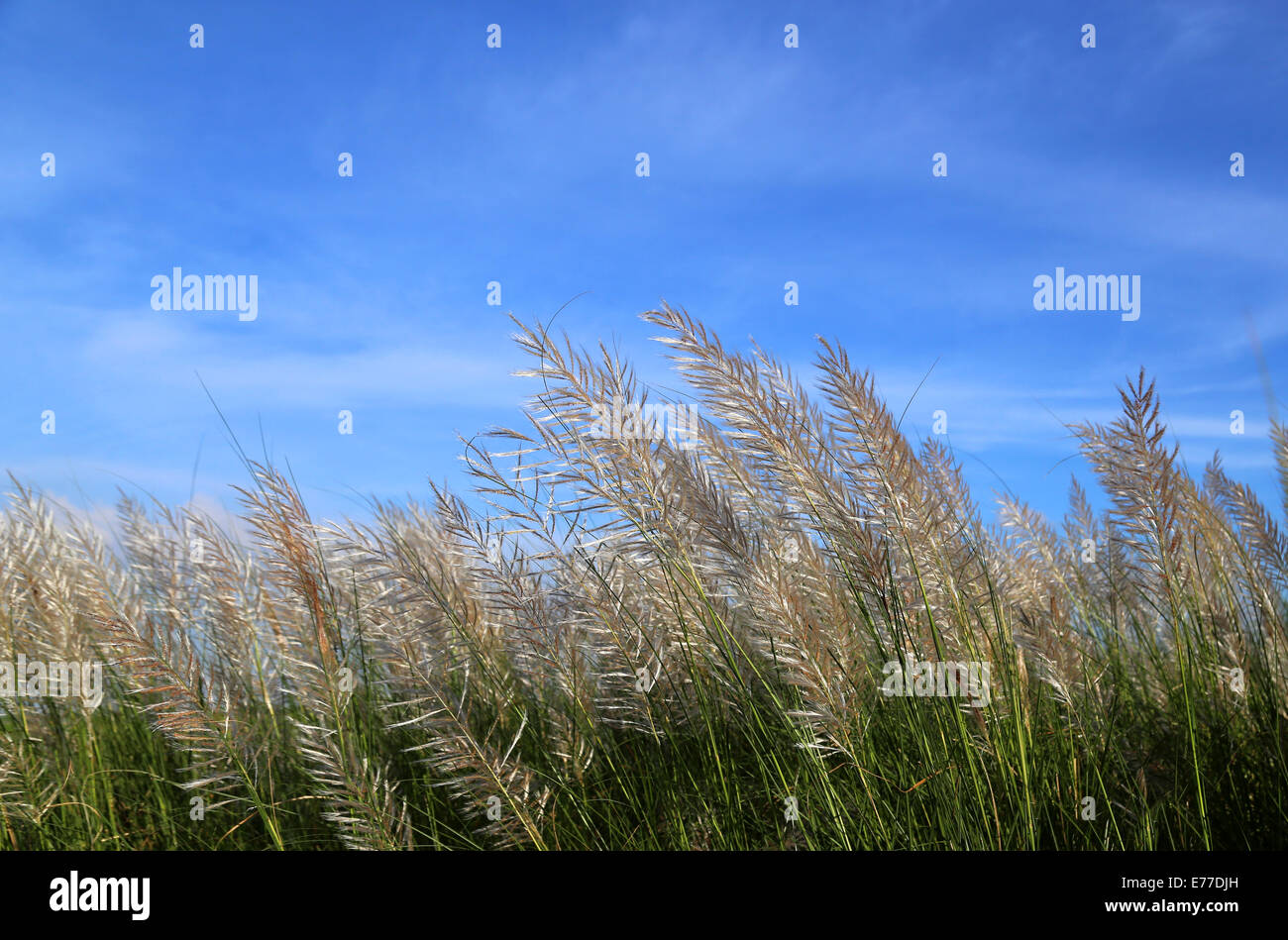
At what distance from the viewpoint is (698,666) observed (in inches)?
91.1

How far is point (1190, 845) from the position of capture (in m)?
2.21

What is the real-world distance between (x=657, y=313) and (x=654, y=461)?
36 cm

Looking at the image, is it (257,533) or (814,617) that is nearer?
(814,617)

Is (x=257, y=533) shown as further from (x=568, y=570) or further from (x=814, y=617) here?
(x=814, y=617)

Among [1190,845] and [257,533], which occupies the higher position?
[257,533]

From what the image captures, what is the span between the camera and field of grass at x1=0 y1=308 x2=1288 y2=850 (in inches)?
75.6

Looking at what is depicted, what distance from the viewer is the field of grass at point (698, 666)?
192 cm

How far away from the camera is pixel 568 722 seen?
2.33 m
